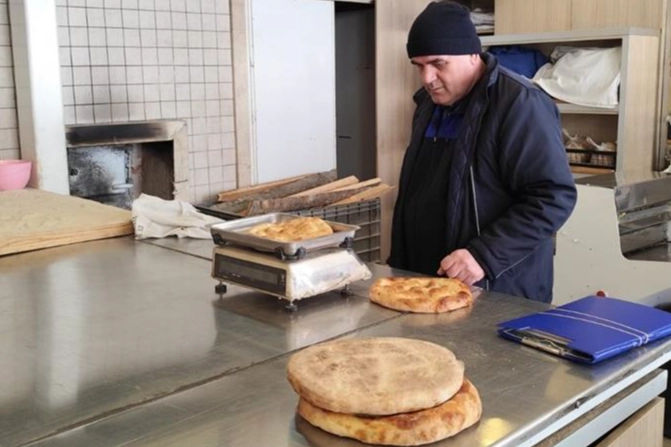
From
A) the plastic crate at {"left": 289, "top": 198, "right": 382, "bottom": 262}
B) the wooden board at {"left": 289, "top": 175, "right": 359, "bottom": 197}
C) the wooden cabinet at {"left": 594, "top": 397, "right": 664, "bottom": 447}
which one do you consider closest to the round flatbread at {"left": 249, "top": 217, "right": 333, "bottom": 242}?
the wooden cabinet at {"left": 594, "top": 397, "right": 664, "bottom": 447}

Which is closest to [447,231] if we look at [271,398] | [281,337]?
[281,337]

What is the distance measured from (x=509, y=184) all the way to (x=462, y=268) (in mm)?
349

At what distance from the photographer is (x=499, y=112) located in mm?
2133

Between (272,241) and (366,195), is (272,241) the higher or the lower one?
the higher one

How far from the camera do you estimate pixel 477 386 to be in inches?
50.2

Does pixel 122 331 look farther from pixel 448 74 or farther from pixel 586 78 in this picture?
pixel 586 78

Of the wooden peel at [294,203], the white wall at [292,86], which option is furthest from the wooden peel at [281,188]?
the wooden peel at [294,203]

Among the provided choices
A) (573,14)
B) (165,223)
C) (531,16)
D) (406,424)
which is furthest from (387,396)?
(531,16)

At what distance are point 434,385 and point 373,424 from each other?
0.36 ft

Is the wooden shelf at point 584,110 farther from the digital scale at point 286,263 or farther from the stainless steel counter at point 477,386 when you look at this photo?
the stainless steel counter at point 477,386

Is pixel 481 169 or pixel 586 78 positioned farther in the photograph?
pixel 586 78

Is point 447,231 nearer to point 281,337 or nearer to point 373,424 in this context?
point 281,337

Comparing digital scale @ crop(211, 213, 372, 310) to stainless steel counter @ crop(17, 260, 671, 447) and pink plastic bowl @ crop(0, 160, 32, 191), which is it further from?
pink plastic bowl @ crop(0, 160, 32, 191)

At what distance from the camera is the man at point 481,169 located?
6.84 ft
